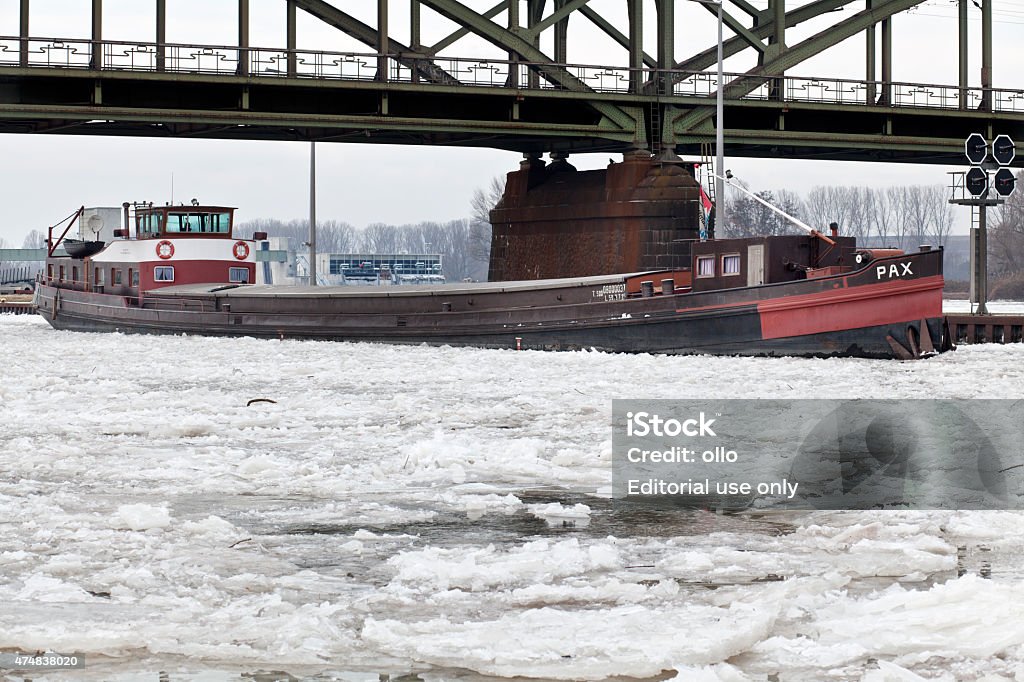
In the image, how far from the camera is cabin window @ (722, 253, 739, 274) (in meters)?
29.2

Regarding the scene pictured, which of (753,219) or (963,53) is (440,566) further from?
(753,219)

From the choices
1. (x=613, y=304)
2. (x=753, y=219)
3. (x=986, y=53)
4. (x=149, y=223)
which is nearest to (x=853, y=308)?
(x=613, y=304)

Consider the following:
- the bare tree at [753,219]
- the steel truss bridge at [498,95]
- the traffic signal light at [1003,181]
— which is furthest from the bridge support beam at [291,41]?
the bare tree at [753,219]

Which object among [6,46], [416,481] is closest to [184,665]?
[416,481]

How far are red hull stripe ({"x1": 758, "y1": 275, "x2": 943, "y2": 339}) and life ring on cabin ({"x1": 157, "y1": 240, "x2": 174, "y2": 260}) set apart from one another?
71.8ft

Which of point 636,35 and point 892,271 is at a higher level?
point 636,35

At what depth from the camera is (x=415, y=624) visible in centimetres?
659

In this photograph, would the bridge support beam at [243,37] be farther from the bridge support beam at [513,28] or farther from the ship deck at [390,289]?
the bridge support beam at [513,28]

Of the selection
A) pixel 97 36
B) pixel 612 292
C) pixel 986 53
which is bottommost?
pixel 612 292

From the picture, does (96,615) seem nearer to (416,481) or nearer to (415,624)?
(415,624)

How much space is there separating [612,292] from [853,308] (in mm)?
5655

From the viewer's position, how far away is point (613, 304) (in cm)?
3038

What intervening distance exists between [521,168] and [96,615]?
3934cm

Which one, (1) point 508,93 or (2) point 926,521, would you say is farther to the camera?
(1) point 508,93
